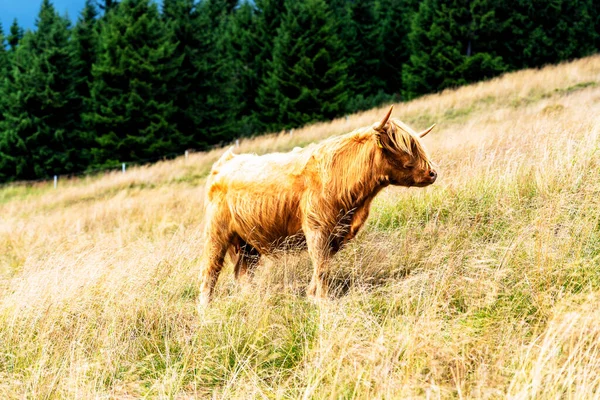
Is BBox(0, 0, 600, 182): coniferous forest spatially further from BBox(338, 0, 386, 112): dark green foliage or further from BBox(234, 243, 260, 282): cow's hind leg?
BBox(234, 243, 260, 282): cow's hind leg

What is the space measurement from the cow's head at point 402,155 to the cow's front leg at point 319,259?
0.64m

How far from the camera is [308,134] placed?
785 inches

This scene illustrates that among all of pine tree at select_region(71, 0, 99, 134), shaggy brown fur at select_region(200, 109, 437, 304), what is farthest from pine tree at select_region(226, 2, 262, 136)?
shaggy brown fur at select_region(200, 109, 437, 304)

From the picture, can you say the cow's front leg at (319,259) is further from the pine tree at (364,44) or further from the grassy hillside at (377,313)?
the pine tree at (364,44)

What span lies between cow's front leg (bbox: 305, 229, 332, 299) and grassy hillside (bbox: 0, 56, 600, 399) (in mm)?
133

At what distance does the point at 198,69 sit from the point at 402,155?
26449 millimetres

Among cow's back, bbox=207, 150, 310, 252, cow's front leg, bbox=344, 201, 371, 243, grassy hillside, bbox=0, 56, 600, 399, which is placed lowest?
grassy hillside, bbox=0, 56, 600, 399

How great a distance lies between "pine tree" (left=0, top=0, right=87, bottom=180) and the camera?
1081 inches

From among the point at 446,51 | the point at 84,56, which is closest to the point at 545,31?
the point at 446,51

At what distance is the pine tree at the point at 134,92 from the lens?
85.6 feet

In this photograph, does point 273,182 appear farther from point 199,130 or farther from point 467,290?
point 199,130

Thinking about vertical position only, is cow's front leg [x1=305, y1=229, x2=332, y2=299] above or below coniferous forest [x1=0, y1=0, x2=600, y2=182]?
below

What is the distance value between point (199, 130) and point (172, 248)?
2370 centimetres

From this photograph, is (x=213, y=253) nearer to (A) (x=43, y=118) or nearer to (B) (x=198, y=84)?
(B) (x=198, y=84)
